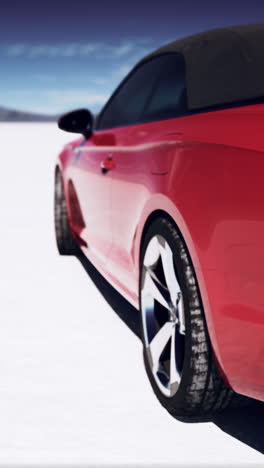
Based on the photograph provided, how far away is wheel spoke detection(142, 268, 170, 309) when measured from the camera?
2.77m

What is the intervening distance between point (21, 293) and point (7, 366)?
56.7 inches

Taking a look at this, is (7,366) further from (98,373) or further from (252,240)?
(252,240)

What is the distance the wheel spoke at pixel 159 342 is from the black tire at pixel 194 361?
26 centimetres

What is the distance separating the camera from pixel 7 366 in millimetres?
3316

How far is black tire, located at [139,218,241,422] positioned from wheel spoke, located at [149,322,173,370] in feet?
0.85

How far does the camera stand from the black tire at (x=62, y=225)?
576 cm

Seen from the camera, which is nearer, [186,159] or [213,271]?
[213,271]

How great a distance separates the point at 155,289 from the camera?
285 centimetres

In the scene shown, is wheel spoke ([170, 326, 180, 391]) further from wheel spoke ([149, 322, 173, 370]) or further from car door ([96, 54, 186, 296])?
car door ([96, 54, 186, 296])

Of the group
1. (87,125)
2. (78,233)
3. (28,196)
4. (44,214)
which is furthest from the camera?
(28,196)

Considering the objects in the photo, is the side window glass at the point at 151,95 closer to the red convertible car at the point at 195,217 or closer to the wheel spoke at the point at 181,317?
the red convertible car at the point at 195,217

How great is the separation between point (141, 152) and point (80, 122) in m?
1.77

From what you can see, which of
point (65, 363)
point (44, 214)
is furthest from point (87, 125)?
A: point (44, 214)

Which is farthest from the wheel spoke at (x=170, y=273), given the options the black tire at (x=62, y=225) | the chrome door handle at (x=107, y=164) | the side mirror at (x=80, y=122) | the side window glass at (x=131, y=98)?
the black tire at (x=62, y=225)
